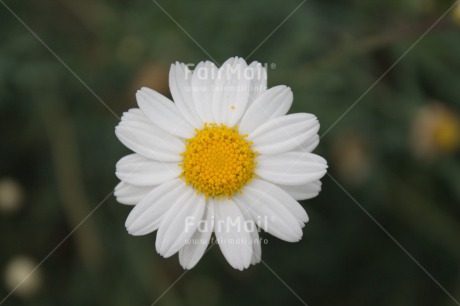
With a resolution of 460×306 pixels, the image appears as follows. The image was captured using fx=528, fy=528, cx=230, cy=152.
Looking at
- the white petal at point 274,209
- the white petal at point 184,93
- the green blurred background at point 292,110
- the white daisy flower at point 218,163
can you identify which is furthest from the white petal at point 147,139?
the green blurred background at point 292,110

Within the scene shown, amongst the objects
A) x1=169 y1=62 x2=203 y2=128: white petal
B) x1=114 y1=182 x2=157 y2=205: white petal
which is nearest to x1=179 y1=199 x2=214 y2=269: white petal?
x1=114 y1=182 x2=157 y2=205: white petal

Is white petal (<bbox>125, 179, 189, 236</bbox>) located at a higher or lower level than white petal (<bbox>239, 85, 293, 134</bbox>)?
lower

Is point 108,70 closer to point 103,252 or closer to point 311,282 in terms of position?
point 103,252

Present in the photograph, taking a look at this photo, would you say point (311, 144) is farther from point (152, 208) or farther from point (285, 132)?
point (152, 208)

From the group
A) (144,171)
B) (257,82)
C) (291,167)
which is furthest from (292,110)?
(144,171)

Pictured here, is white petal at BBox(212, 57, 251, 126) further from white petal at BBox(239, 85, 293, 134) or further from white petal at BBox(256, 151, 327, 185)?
white petal at BBox(256, 151, 327, 185)

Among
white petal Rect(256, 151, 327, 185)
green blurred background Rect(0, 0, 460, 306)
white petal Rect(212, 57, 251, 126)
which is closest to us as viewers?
white petal Rect(256, 151, 327, 185)

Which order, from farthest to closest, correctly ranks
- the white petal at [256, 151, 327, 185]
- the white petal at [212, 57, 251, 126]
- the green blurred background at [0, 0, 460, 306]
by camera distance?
the green blurred background at [0, 0, 460, 306] < the white petal at [212, 57, 251, 126] < the white petal at [256, 151, 327, 185]
